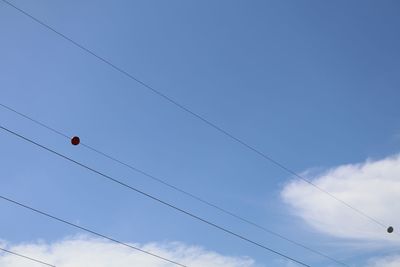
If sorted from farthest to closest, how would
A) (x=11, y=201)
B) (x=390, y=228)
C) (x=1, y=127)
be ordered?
(x=390, y=228)
(x=11, y=201)
(x=1, y=127)

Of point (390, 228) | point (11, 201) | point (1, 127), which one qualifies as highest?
point (390, 228)

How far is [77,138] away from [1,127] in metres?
2.25

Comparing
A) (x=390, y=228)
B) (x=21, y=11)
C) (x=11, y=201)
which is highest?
(x=21, y=11)

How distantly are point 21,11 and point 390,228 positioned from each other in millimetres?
19764

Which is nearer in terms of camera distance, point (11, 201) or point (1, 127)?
point (1, 127)

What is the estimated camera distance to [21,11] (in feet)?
44.5

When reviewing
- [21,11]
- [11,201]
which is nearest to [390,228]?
[11,201]

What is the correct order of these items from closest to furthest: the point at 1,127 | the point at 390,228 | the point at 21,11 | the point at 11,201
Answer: the point at 1,127 → the point at 11,201 → the point at 21,11 → the point at 390,228

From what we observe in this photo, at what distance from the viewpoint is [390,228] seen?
68.1 ft

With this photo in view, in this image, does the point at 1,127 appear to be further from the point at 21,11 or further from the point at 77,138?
the point at 21,11

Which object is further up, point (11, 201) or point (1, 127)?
point (1, 127)

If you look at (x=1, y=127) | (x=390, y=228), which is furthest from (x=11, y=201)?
(x=390, y=228)

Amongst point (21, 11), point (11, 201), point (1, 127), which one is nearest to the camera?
point (1, 127)

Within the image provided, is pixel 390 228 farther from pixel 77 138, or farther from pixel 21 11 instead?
pixel 21 11
